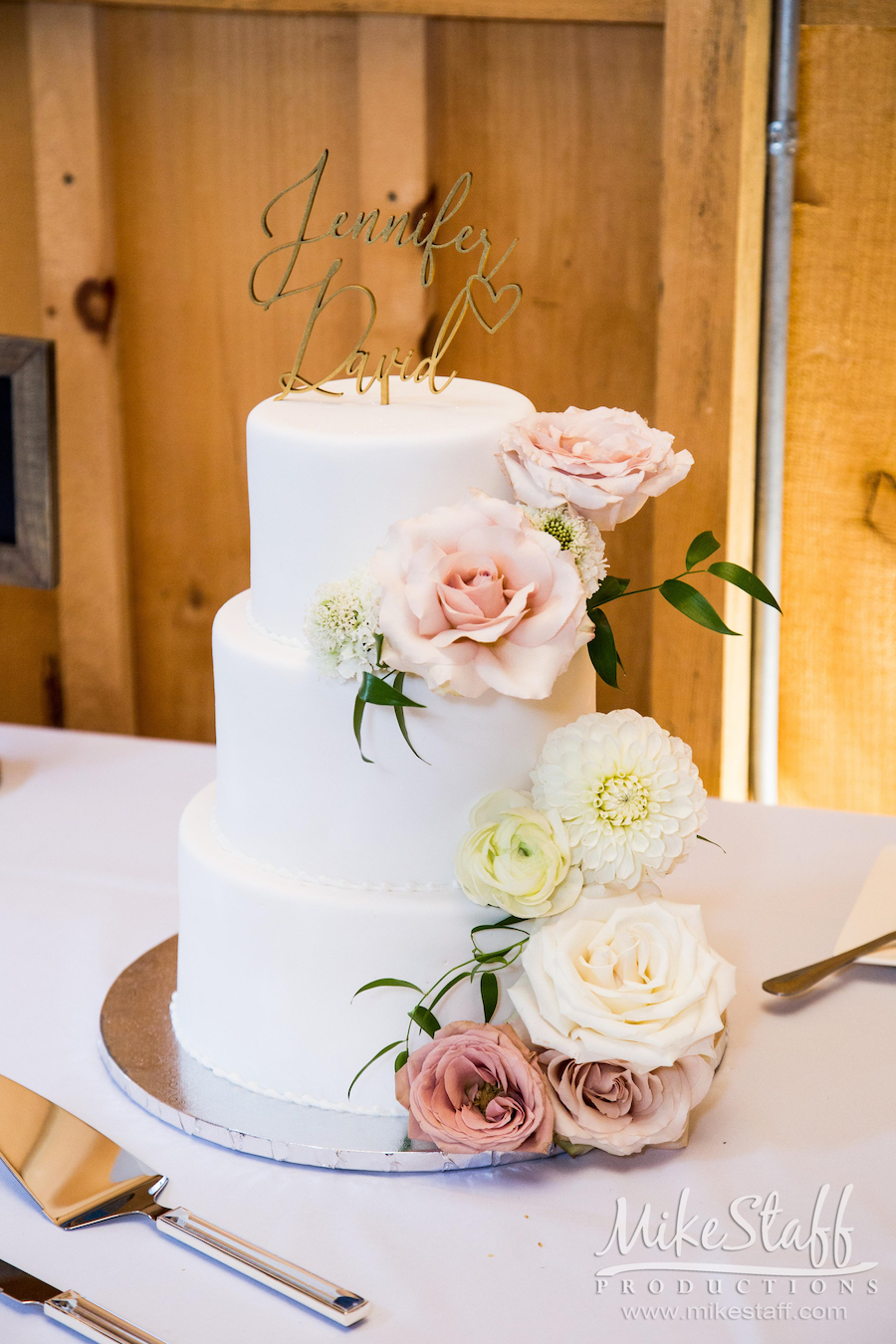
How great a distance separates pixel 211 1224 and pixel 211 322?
1.49 meters

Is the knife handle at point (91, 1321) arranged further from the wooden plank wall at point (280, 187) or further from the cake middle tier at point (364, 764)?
the wooden plank wall at point (280, 187)

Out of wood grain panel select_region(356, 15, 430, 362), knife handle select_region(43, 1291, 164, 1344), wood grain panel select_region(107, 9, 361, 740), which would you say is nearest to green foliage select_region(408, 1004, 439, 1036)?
knife handle select_region(43, 1291, 164, 1344)

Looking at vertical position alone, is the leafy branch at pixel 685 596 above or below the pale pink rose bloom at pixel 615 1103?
above

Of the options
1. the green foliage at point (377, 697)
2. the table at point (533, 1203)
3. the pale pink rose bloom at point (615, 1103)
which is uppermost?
the green foliage at point (377, 697)

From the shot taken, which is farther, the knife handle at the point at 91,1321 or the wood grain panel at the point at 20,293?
the wood grain panel at the point at 20,293

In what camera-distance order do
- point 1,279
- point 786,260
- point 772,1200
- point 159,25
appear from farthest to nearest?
point 1,279 < point 159,25 < point 786,260 < point 772,1200

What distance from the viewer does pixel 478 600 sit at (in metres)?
0.79

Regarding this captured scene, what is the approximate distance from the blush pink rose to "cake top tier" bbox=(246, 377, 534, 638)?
70 mm

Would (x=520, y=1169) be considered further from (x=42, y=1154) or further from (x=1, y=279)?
(x=1, y=279)

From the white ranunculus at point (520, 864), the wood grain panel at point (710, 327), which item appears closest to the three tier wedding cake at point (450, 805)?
the white ranunculus at point (520, 864)

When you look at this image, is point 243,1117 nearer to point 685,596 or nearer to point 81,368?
point 685,596

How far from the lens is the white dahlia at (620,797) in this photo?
84 cm

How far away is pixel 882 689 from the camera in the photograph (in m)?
1.89

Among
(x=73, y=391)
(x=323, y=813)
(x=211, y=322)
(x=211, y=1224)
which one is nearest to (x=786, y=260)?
(x=211, y=322)
